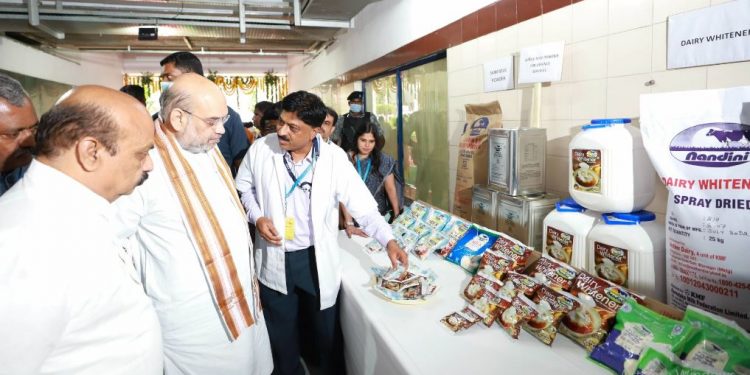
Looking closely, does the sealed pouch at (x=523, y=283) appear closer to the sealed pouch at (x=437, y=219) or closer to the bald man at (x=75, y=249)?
the sealed pouch at (x=437, y=219)

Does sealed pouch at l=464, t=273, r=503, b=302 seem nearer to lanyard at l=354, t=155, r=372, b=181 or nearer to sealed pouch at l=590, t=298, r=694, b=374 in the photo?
sealed pouch at l=590, t=298, r=694, b=374

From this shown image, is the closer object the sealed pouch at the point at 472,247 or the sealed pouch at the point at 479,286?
the sealed pouch at the point at 479,286

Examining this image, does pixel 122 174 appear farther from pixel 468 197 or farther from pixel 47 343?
pixel 468 197

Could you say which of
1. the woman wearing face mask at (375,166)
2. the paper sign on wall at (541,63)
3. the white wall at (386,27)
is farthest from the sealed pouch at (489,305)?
the white wall at (386,27)

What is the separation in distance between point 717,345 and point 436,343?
2.39ft

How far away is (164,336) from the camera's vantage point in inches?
58.1

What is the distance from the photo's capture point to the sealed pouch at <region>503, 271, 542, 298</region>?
4.94ft

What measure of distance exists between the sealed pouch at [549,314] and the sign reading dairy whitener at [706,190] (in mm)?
367

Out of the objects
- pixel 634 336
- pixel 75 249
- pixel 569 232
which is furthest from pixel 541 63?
pixel 75 249

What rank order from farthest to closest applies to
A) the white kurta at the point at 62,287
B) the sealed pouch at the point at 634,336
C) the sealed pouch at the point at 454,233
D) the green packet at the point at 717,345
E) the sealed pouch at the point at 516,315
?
the sealed pouch at the point at 454,233, the sealed pouch at the point at 516,315, the sealed pouch at the point at 634,336, the green packet at the point at 717,345, the white kurta at the point at 62,287

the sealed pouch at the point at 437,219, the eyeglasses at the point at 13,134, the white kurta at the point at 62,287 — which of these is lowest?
the sealed pouch at the point at 437,219

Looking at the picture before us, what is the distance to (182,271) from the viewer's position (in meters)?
1.45

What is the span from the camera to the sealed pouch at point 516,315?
4.56 feet

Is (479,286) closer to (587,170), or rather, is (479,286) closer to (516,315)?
(516,315)
